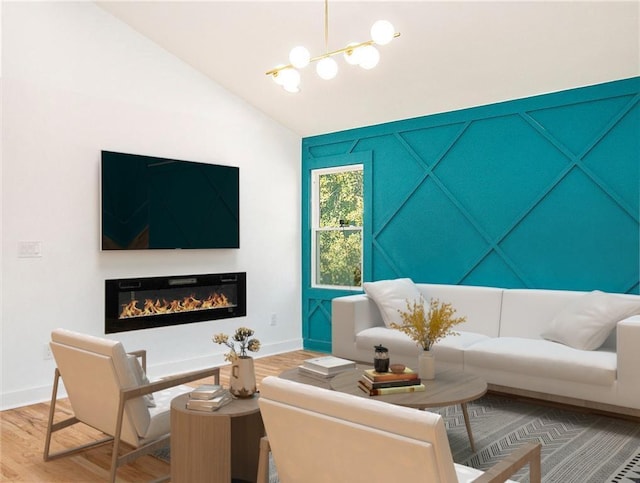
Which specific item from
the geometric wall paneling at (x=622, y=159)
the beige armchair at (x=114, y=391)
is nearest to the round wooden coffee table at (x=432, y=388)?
the beige armchair at (x=114, y=391)

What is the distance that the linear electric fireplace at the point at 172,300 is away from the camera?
15.6 ft

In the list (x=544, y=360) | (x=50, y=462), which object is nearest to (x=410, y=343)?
(x=544, y=360)

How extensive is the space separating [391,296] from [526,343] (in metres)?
1.21

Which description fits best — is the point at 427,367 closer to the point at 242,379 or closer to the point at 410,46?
the point at 242,379

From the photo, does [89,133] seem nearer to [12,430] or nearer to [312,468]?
[12,430]

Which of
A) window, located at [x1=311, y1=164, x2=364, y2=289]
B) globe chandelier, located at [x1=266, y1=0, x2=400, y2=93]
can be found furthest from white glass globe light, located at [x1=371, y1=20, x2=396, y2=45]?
window, located at [x1=311, y1=164, x2=364, y2=289]

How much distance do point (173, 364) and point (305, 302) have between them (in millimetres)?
1805

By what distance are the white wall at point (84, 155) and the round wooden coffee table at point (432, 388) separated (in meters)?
2.28

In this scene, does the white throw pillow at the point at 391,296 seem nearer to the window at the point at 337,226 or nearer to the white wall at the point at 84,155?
the window at the point at 337,226

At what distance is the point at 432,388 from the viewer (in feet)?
9.65

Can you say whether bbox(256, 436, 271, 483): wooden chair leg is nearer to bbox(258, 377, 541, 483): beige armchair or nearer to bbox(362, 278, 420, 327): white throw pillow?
bbox(258, 377, 541, 483): beige armchair

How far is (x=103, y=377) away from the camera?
2.72 m

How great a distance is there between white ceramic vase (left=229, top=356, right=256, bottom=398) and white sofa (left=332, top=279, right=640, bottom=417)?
1.34 m

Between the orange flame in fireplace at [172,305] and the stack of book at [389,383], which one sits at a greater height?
the orange flame in fireplace at [172,305]
